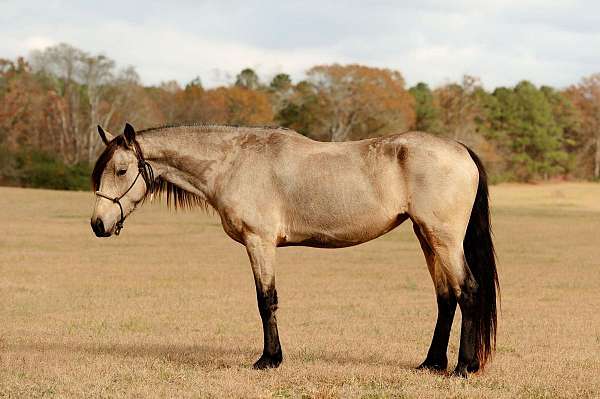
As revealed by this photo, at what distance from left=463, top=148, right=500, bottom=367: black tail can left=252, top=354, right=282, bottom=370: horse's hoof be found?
2.06 meters

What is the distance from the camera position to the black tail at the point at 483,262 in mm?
7504

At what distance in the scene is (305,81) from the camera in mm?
72000

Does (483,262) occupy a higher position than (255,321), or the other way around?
(483,262)

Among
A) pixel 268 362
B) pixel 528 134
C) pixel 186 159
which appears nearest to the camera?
pixel 268 362

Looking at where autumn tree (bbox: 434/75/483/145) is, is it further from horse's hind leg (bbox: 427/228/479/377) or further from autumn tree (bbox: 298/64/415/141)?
horse's hind leg (bbox: 427/228/479/377)

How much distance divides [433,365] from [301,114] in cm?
6436

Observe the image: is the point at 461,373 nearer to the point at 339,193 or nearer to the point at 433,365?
the point at 433,365

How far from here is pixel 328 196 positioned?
7.50m

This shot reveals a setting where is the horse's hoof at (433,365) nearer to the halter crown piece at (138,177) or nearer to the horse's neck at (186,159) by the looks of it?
the horse's neck at (186,159)

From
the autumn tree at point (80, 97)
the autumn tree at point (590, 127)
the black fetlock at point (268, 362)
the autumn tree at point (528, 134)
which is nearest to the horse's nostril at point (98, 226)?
the black fetlock at point (268, 362)

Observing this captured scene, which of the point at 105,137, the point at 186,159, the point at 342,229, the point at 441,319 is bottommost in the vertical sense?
the point at 441,319

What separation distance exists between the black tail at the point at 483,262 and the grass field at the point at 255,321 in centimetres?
45

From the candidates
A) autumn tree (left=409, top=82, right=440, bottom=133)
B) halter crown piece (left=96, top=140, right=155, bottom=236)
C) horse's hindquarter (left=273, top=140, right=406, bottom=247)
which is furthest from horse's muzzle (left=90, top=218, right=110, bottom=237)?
autumn tree (left=409, top=82, right=440, bottom=133)

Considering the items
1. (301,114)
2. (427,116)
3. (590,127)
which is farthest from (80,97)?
(590,127)
